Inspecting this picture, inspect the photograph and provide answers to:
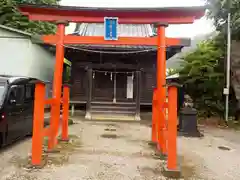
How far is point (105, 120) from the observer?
12.3 meters

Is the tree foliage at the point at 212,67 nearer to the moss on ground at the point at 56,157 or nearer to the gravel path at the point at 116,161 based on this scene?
the gravel path at the point at 116,161

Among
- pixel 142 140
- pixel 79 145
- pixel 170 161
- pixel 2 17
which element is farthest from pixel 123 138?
pixel 2 17

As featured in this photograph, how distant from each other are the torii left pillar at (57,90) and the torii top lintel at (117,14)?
0.35 m

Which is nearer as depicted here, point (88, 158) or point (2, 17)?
point (88, 158)

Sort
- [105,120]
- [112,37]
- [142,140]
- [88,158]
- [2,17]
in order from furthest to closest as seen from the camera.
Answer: [2,17], [105,120], [142,140], [112,37], [88,158]

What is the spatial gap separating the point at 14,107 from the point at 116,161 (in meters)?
3.03

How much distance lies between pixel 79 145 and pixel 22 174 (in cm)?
248

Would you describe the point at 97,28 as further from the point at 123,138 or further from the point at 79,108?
the point at 123,138

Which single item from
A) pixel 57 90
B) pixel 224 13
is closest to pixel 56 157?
pixel 57 90

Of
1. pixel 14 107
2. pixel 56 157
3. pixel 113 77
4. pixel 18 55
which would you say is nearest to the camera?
pixel 56 157

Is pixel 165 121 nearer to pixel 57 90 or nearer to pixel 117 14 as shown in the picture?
pixel 57 90

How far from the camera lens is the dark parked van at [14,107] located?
18.3 ft

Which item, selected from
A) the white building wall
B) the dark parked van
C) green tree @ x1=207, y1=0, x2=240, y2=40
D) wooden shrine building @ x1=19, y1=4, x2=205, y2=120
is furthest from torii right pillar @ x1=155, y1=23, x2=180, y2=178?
the white building wall

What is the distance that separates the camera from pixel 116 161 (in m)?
5.33
